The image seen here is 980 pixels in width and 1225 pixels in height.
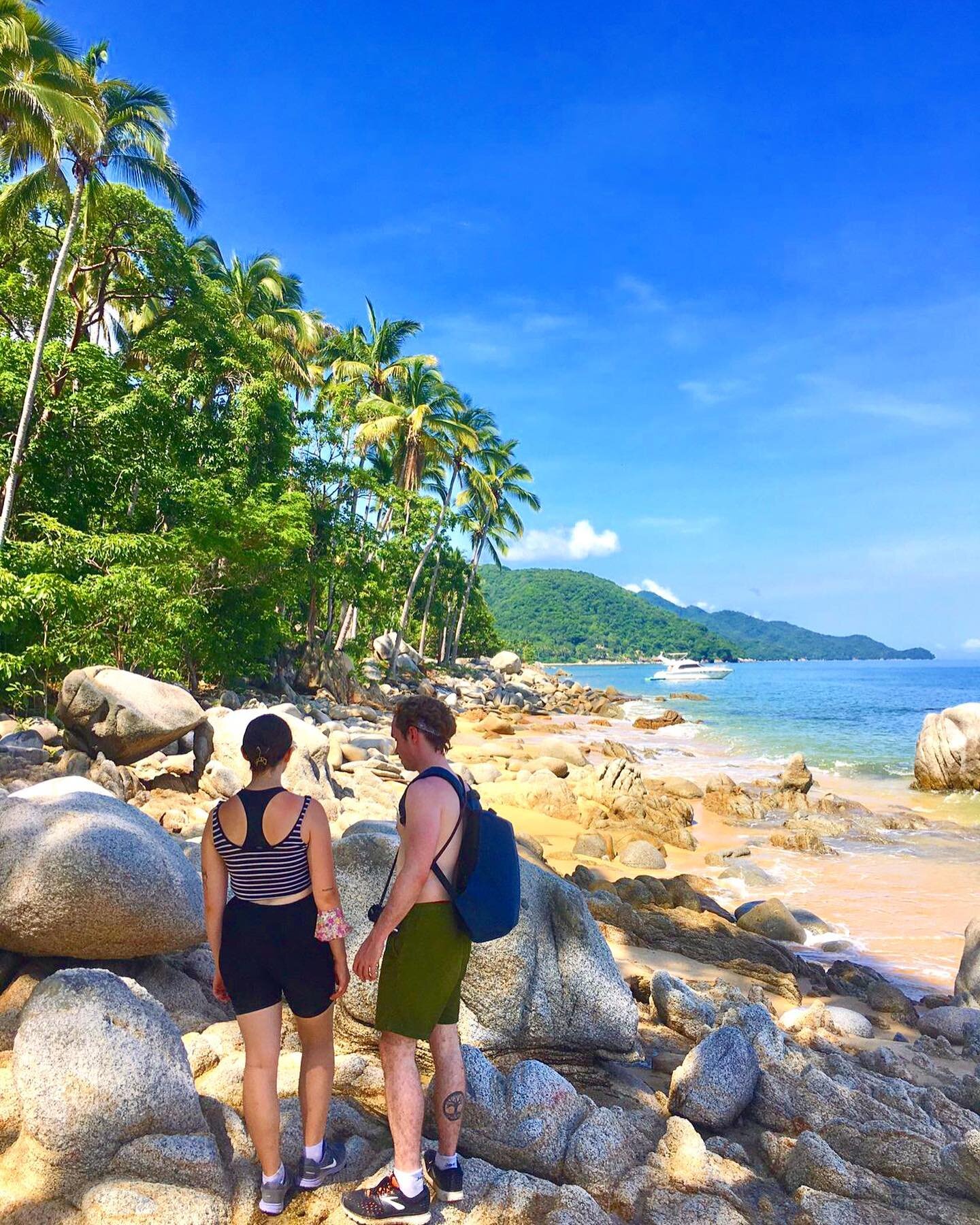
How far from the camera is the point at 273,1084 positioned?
2.69m

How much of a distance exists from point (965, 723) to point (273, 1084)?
19.7 meters

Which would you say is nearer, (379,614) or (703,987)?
(703,987)

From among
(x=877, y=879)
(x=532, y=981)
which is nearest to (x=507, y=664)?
(x=877, y=879)

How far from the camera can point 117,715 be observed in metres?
9.38

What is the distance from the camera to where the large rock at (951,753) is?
1773 centimetres

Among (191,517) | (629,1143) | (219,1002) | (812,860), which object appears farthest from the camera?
(191,517)

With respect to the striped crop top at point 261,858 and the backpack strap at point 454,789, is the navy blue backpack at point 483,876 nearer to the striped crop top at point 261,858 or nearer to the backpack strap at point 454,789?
the backpack strap at point 454,789

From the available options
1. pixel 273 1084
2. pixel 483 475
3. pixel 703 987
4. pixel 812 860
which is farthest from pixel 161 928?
pixel 483 475

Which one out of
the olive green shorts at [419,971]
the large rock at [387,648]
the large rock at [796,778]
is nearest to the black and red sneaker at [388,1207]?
the olive green shorts at [419,971]

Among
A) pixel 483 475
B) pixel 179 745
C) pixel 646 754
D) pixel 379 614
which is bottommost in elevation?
pixel 646 754

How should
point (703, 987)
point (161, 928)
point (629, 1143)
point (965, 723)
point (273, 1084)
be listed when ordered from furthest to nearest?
point (965, 723) → point (703, 987) → point (161, 928) → point (629, 1143) → point (273, 1084)

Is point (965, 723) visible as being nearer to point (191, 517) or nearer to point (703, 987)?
point (703, 987)

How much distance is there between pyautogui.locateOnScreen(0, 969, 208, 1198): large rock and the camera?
2.68 m

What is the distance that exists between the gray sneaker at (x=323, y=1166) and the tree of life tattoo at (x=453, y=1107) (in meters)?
0.47
